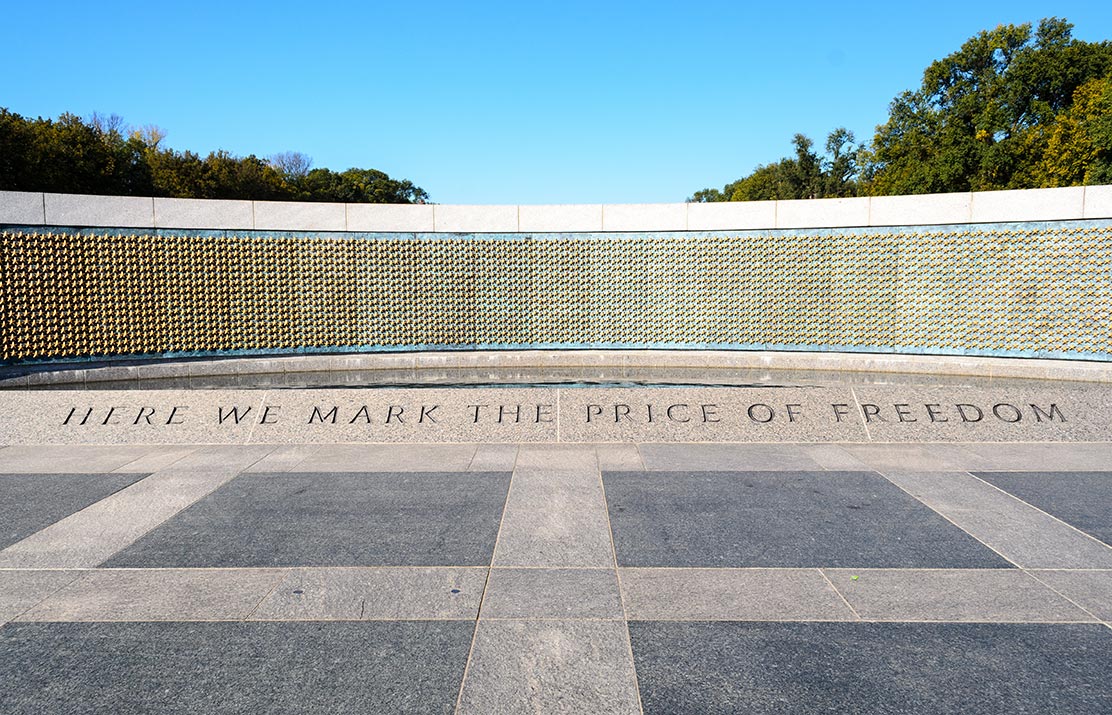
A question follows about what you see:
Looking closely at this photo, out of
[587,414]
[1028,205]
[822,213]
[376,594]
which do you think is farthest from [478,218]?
[376,594]

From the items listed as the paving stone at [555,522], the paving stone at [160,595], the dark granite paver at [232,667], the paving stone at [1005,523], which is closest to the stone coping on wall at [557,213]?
the paving stone at [1005,523]

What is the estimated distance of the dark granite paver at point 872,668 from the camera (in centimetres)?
297

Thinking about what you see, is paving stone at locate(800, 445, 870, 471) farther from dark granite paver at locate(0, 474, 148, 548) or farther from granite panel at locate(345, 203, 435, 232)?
granite panel at locate(345, 203, 435, 232)

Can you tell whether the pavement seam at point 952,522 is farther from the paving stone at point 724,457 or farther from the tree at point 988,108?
the tree at point 988,108

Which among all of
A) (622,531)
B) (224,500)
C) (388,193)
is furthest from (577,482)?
(388,193)

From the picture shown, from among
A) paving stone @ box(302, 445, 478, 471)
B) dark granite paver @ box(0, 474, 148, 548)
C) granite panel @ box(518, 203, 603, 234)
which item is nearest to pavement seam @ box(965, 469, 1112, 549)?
paving stone @ box(302, 445, 478, 471)

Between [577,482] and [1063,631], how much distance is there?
3.91 metres

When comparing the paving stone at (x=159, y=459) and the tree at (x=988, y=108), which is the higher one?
the tree at (x=988, y=108)

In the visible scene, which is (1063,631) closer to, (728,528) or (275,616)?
(728,528)

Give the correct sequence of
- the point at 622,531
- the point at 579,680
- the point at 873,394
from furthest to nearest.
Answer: the point at 873,394 → the point at 622,531 → the point at 579,680

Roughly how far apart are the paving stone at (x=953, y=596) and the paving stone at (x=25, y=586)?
4.87 m

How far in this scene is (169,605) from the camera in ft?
12.9

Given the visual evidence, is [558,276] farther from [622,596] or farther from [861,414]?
[622,596]

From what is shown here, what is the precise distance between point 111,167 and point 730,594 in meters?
41.5
